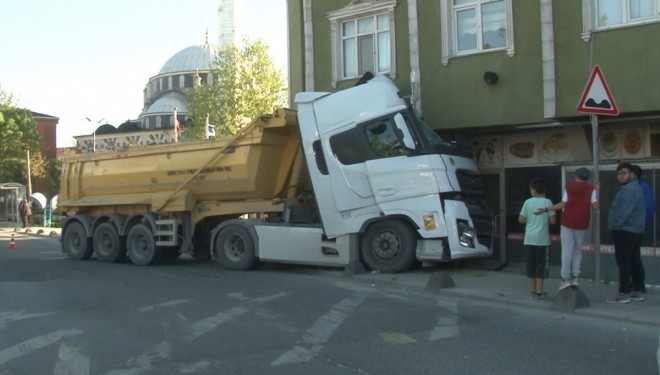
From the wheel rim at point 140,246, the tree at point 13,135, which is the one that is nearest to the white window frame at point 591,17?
the wheel rim at point 140,246

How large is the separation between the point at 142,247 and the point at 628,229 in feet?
33.9

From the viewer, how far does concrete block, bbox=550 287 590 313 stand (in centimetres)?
821

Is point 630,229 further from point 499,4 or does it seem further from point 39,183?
point 39,183

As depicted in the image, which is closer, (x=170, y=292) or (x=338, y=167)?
(x=170, y=292)

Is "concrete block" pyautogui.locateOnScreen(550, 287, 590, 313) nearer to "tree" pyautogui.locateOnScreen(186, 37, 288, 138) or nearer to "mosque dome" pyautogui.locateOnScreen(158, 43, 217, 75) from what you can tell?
"tree" pyautogui.locateOnScreen(186, 37, 288, 138)

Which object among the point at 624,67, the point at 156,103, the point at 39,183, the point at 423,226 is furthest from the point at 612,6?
the point at 156,103

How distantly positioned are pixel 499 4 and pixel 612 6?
2.17 metres

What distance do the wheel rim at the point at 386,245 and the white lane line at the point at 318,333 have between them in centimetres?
219

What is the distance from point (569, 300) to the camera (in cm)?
824

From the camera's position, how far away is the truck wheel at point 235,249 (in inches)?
510

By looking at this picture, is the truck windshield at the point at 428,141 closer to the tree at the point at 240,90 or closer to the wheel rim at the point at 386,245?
the wheel rim at the point at 386,245

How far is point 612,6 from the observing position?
11.1m

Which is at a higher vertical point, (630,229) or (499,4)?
(499,4)

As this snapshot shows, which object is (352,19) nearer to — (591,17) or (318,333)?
(591,17)
